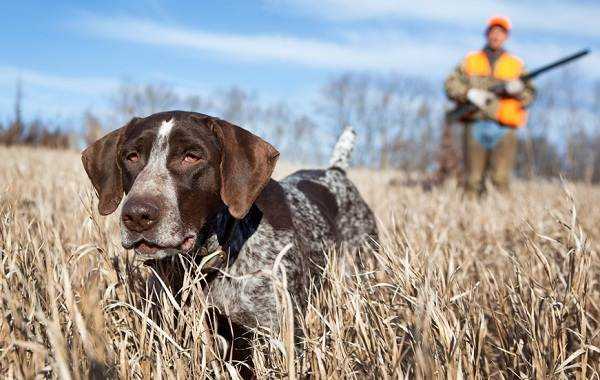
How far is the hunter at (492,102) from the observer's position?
361 inches

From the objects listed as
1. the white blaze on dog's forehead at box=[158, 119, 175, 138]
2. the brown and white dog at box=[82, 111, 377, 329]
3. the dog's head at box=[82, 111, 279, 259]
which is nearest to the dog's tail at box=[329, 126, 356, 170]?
the brown and white dog at box=[82, 111, 377, 329]

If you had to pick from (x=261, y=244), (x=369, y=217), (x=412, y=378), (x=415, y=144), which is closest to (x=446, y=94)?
(x=369, y=217)

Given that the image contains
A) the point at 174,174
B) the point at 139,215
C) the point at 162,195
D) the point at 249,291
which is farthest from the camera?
the point at 249,291

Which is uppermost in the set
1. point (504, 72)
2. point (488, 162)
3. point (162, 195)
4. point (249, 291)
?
point (504, 72)

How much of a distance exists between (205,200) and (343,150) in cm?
311

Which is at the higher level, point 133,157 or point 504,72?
point 504,72

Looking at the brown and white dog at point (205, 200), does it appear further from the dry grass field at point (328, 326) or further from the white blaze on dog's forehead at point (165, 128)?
the dry grass field at point (328, 326)

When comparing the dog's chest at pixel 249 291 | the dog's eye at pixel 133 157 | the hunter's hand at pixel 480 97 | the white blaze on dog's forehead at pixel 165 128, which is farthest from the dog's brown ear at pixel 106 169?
the hunter's hand at pixel 480 97

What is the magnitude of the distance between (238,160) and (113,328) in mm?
999

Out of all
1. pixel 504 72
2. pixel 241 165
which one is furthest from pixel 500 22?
pixel 241 165

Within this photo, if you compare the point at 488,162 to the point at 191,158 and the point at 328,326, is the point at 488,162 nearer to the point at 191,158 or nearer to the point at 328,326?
the point at 191,158

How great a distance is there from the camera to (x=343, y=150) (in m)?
5.92

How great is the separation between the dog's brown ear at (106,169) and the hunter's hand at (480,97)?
6.89 metres

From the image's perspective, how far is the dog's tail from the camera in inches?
231
